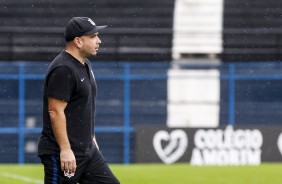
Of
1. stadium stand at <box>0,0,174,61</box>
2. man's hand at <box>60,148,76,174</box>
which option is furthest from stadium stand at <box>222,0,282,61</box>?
man's hand at <box>60,148,76,174</box>

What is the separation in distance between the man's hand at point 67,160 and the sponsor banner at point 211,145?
10.8m

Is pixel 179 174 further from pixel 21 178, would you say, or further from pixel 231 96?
pixel 231 96

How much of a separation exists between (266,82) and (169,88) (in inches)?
74.9

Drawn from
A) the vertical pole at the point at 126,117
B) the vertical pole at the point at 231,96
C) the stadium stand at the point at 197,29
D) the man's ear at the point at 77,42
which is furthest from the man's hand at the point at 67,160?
the stadium stand at the point at 197,29

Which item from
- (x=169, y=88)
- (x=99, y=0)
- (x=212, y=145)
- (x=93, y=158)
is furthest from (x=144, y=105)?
(x=93, y=158)

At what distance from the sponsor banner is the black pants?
10.5 metres

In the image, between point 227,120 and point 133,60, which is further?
point 133,60

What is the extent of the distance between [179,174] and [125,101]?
14.6 feet

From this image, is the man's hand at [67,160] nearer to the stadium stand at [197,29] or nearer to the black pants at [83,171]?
the black pants at [83,171]

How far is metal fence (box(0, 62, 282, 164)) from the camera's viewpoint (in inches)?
690

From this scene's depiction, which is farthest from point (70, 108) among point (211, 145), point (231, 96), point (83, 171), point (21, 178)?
point (231, 96)

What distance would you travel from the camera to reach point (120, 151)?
18.2m

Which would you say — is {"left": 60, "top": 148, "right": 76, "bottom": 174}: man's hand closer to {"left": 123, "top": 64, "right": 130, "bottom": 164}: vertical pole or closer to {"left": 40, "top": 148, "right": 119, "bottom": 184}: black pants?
{"left": 40, "top": 148, "right": 119, "bottom": 184}: black pants

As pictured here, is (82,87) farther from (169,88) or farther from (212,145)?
(169,88)
